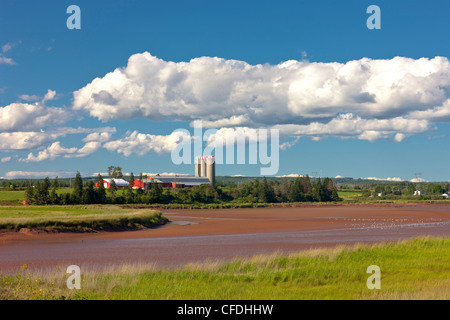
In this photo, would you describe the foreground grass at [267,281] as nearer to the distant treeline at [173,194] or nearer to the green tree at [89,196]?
the distant treeline at [173,194]

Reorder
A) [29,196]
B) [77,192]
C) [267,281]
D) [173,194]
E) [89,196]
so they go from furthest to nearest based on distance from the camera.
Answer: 1. [173,194]
2. [77,192]
3. [89,196]
4. [29,196]
5. [267,281]

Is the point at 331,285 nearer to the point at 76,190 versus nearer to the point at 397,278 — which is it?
the point at 397,278

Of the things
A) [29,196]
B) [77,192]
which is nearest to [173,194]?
[77,192]

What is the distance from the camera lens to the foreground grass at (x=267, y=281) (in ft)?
50.7

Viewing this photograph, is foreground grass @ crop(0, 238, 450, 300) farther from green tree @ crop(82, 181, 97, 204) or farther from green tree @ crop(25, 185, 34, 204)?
green tree @ crop(82, 181, 97, 204)

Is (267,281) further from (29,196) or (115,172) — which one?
(115,172)

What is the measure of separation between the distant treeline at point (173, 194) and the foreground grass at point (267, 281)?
9641 centimetres

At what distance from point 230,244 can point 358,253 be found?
14066 millimetres

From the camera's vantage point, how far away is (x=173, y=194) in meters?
141

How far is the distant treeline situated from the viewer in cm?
11344

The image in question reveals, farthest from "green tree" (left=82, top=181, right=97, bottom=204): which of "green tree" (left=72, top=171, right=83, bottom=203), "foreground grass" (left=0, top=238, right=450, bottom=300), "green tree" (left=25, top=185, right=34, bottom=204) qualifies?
"foreground grass" (left=0, top=238, right=450, bottom=300)

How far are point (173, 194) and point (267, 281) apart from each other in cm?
12365

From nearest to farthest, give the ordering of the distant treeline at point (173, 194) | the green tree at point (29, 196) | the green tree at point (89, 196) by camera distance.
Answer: the green tree at point (29, 196)
the distant treeline at point (173, 194)
the green tree at point (89, 196)

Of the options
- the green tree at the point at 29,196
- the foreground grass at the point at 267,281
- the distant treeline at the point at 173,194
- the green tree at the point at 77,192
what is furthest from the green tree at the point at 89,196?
the foreground grass at the point at 267,281
